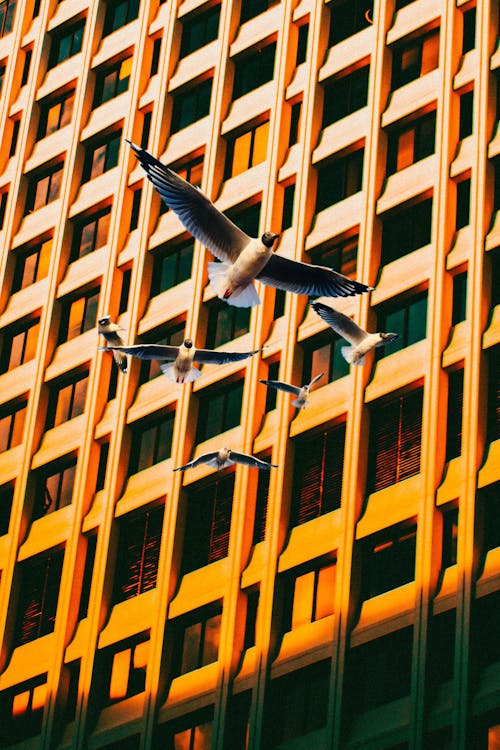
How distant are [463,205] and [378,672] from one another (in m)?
14.8

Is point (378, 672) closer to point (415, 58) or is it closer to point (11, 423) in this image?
point (11, 423)

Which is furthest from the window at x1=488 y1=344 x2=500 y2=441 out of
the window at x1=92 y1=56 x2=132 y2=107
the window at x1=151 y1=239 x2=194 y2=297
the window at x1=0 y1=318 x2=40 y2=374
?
the window at x1=92 y1=56 x2=132 y2=107

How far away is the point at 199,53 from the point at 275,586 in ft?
74.4

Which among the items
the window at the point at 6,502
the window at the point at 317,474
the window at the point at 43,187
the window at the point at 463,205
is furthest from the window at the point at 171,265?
the window at the point at 463,205

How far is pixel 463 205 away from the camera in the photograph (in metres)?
55.4

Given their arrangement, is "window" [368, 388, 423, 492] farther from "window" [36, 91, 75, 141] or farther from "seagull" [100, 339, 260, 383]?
"window" [36, 91, 75, 141]

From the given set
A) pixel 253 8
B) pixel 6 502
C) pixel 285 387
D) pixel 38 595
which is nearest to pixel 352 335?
pixel 285 387

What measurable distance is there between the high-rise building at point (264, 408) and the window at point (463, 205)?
7 centimetres

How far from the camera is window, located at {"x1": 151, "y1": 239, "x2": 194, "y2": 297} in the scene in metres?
62.3

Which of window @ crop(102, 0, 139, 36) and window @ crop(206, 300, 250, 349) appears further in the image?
window @ crop(102, 0, 139, 36)

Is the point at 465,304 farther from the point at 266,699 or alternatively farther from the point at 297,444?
the point at 266,699

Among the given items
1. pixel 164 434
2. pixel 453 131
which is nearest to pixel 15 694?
pixel 164 434

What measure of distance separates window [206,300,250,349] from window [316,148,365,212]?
428 centimetres

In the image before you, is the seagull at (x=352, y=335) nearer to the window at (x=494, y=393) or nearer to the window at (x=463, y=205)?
the window at (x=494, y=393)
